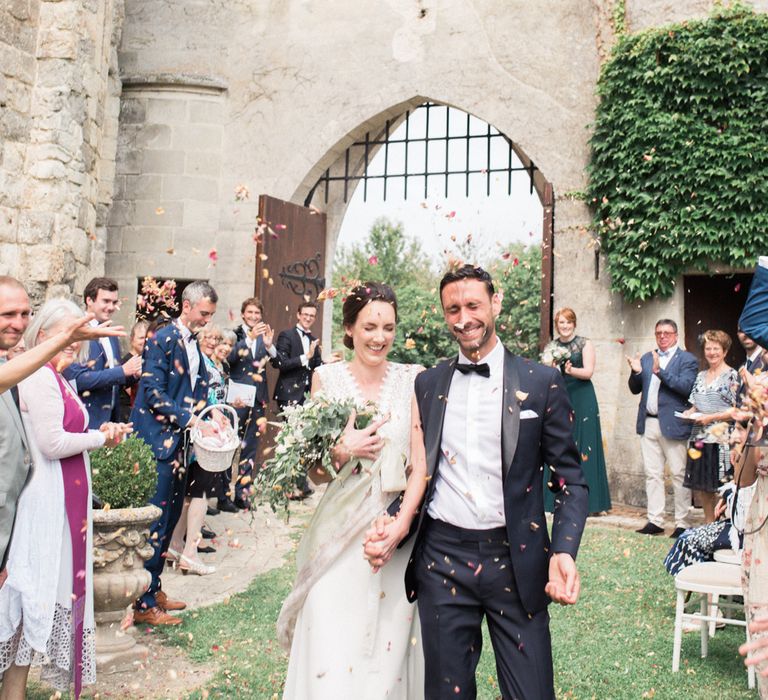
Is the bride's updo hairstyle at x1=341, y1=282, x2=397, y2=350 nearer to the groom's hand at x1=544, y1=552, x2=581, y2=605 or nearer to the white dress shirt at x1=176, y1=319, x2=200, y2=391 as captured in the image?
the groom's hand at x1=544, y1=552, x2=581, y2=605

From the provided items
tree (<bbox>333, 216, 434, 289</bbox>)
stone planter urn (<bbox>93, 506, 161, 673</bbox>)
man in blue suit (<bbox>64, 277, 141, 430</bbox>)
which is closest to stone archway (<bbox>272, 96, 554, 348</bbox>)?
man in blue suit (<bbox>64, 277, 141, 430</bbox>)

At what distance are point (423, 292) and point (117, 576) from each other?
2639 cm

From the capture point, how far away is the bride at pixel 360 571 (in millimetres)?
3215

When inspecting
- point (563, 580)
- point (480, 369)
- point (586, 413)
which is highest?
point (480, 369)

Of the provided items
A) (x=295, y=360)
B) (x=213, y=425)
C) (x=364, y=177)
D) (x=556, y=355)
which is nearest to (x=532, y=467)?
(x=213, y=425)

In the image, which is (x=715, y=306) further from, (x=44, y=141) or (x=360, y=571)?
(x=360, y=571)

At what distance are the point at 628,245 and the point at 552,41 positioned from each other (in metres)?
2.96

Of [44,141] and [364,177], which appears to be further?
[364,177]

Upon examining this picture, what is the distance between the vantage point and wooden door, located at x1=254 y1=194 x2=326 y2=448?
11219 millimetres

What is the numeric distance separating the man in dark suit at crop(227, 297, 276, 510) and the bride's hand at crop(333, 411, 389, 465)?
5425mm

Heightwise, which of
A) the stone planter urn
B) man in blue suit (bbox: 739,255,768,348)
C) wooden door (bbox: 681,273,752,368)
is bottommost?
the stone planter urn

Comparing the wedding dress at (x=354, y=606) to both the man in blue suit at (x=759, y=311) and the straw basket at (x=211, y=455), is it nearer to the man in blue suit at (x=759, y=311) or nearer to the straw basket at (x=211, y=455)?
the man in blue suit at (x=759, y=311)

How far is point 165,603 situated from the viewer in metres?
5.73

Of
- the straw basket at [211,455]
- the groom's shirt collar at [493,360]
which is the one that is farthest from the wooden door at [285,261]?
the groom's shirt collar at [493,360]
